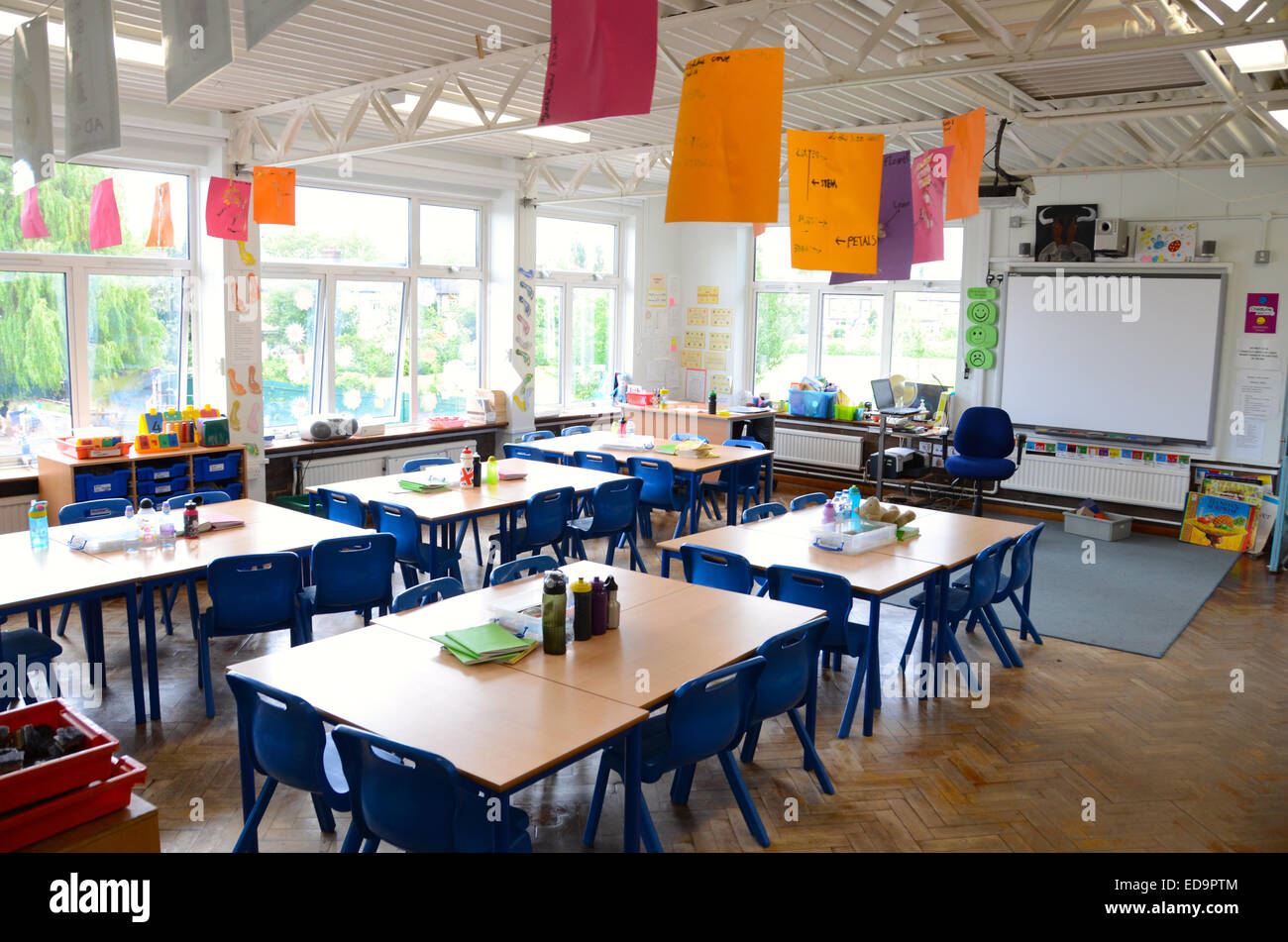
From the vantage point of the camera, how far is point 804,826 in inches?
160

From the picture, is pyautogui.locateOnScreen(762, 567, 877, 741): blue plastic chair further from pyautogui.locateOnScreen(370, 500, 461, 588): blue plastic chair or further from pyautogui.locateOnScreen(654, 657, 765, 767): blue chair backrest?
pyautogui.locateOnScreen(370, 500, 461, 588): blue plastic chair

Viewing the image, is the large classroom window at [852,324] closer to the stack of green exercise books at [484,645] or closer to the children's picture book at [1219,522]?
the children's picture book at [1219,522]

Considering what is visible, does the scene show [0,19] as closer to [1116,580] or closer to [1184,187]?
[1116,580]

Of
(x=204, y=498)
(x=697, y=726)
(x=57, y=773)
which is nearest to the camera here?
(x=57, y=773)

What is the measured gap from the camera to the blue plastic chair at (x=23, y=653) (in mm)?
4086

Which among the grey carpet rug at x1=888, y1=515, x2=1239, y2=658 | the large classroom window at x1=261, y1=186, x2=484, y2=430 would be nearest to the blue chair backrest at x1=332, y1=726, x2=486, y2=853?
the grey carpet rug at x1=888, y1=515, x2=1239, y2=658

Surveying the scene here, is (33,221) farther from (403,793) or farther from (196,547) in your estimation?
(403,793)

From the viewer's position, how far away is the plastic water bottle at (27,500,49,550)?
4.79m

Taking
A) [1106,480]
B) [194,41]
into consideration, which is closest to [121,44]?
Answer: [194,41]

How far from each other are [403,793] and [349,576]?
2505 mm

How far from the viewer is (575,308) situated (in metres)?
11.5

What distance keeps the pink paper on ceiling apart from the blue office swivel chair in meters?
6.85

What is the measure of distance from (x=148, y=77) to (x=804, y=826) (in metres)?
6.12
